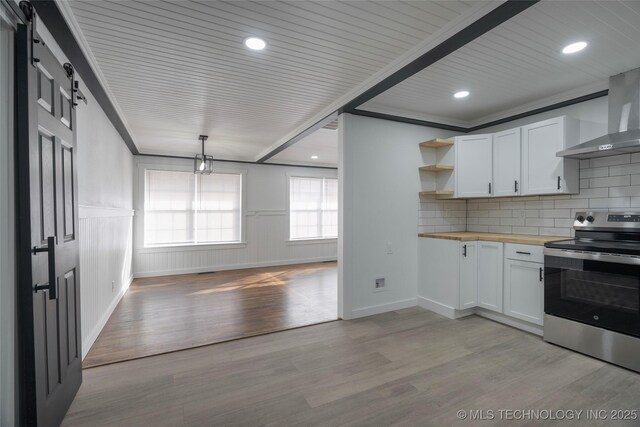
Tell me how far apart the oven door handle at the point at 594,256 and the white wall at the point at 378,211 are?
4.86 ft

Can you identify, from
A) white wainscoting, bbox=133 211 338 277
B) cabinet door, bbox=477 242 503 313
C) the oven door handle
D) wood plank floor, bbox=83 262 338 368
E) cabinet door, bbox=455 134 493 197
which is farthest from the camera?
white wainscoting, bbox=133 211 338 277

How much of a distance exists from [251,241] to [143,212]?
221 cm

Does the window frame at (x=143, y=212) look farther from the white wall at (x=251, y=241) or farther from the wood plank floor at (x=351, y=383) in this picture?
the wood plank floor at (x=351, y=383)

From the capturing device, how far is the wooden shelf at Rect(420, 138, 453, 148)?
3660 millimetres

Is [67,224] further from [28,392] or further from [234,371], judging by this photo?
[234,371]

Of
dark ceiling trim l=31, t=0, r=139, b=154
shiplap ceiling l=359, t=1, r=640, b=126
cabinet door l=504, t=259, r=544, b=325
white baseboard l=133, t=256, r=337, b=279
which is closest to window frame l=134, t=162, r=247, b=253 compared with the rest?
white baseboard l=133, t=256, r=337, b=279

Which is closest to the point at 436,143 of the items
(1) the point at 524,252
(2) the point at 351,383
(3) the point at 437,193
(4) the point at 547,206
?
(3) the point at 437,193

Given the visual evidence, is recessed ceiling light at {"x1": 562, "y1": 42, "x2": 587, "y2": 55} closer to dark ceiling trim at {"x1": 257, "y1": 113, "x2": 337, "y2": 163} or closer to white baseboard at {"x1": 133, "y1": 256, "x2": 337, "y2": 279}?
dark ceiling trim at {"x1": 257, "y1": 113, "x2": 337, "y2": 163}

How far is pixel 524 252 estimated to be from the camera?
9.73ft

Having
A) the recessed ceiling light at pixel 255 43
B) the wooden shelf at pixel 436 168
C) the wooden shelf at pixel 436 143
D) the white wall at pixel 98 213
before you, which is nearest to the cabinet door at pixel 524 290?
the wooden shelf at pixel 436 168

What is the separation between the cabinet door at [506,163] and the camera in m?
3.27

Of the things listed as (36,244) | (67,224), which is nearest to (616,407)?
(36,244)

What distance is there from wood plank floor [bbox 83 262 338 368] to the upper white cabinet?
2691 millimetres

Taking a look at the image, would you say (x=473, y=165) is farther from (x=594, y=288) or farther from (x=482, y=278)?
(x=594, y=288)
